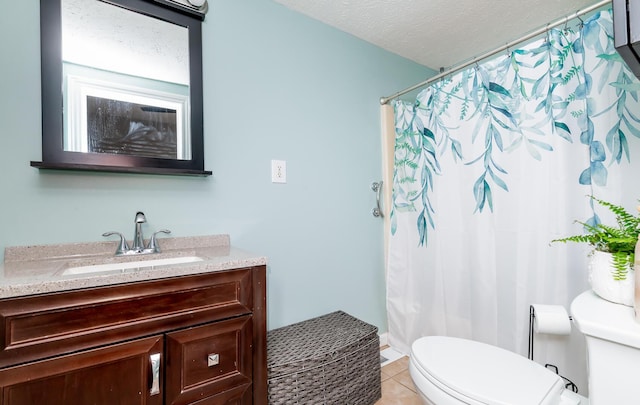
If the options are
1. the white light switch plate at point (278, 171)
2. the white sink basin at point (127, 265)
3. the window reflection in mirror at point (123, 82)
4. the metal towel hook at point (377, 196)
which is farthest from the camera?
the metal towel hook at point (377, 196)

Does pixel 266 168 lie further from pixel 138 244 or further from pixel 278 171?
pixel 138 244

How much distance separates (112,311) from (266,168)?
1002mm

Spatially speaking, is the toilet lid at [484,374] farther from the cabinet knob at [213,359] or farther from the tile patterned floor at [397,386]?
the cabinet knob at [213,359]

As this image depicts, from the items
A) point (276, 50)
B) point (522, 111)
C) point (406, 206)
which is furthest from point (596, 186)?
point (276, 50)

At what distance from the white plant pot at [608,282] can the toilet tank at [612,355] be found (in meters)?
0.04

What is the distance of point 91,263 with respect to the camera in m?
1.17

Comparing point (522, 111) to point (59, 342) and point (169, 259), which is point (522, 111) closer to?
point (169, 259)

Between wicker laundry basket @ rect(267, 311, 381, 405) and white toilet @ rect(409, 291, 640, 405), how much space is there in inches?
15.3

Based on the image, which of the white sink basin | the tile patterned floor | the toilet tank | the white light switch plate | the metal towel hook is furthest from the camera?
the metal towel hook

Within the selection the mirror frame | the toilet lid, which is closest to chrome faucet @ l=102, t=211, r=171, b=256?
the mirror frame

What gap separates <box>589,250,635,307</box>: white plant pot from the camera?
2.79 feet

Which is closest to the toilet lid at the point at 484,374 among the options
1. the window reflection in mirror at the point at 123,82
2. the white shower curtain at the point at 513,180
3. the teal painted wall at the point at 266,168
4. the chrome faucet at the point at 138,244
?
the white shower curtain at the point at 513,180

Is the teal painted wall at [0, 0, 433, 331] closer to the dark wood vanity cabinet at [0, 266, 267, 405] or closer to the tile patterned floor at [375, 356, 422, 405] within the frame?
the tile patterned floor at [375, 356, 422, 405]

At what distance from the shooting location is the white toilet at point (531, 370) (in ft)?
2.46
